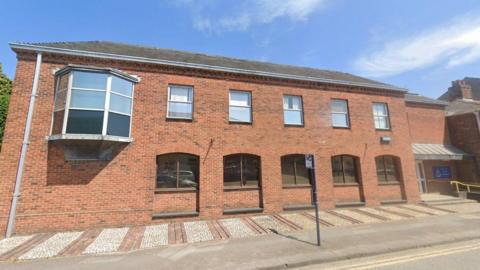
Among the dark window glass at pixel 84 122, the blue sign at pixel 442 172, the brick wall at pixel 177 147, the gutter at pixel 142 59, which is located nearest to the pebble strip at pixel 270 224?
the brick wall at pixel 177 147

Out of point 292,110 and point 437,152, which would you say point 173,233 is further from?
point 437,152

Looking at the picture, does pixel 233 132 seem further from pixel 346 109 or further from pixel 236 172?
pixel 346 109

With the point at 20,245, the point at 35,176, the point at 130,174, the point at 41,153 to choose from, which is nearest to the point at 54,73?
the point at 41,153

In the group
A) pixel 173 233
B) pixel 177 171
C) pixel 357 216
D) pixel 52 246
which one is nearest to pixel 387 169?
pixel 357 216

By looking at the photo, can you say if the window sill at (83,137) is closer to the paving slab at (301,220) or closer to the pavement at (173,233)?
the pavement at (173,233)

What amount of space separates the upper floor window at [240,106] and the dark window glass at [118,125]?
453 centimetres

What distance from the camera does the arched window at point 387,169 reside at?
552 inches

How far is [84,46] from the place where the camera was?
36.3 ft

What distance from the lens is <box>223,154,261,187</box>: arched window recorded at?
449 inches

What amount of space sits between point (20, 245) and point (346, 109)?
15175 millimetres

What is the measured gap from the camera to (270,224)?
31.6 feet

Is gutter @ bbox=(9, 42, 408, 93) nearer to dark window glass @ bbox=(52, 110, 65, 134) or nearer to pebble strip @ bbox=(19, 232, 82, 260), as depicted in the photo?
dark window glass @ bbox=(52, 110, 65, 134)

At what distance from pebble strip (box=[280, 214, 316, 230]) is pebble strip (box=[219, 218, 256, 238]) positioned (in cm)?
207

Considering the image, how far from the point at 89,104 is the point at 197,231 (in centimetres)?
627
